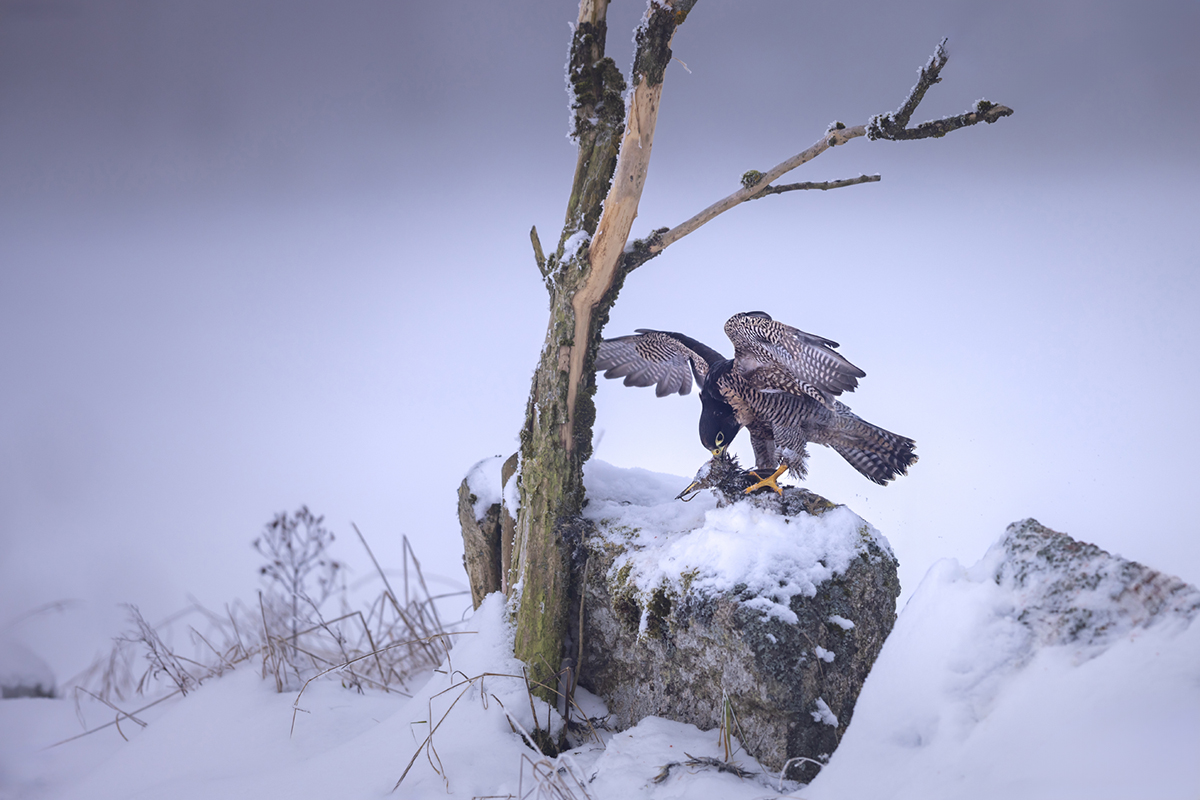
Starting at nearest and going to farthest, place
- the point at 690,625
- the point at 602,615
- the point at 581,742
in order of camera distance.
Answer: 1. the point at 690,625
2. the point at 581,742
3. the point at 602,615

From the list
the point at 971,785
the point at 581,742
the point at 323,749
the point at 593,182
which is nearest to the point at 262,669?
the point at 323,749

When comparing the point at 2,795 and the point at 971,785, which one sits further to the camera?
the point at 2,795

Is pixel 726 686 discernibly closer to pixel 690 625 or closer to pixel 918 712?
pixel 690 625

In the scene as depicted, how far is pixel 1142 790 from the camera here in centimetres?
92

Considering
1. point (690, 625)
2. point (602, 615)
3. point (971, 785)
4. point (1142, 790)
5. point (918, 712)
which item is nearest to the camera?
point (1142, 790)

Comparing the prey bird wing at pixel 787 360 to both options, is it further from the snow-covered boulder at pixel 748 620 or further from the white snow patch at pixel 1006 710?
the white snow patch at pixel 1006 710

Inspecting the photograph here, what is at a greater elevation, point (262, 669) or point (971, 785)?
point (971, 785)

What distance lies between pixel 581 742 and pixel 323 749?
0.78m

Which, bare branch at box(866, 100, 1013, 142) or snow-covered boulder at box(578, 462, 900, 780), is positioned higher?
bare branch at box(866, 100, 1013, 142)

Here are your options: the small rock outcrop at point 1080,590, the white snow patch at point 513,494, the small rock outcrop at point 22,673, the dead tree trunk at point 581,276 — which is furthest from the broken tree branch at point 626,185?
the small rock outcrop at point 22,673

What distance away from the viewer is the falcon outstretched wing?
2.51m

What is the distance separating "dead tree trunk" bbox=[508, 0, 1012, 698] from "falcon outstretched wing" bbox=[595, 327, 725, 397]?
447mm

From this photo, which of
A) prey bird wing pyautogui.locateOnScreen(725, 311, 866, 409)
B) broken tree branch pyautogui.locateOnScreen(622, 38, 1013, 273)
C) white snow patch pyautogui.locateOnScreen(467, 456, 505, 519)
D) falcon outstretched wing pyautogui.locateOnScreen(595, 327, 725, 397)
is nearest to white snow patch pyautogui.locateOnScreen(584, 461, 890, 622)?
prey bird wing pyautogui.locateOnScreen(725, 311, 866, 409)

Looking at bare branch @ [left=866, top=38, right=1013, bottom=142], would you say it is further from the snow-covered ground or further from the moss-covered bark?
the snow-covered ground
